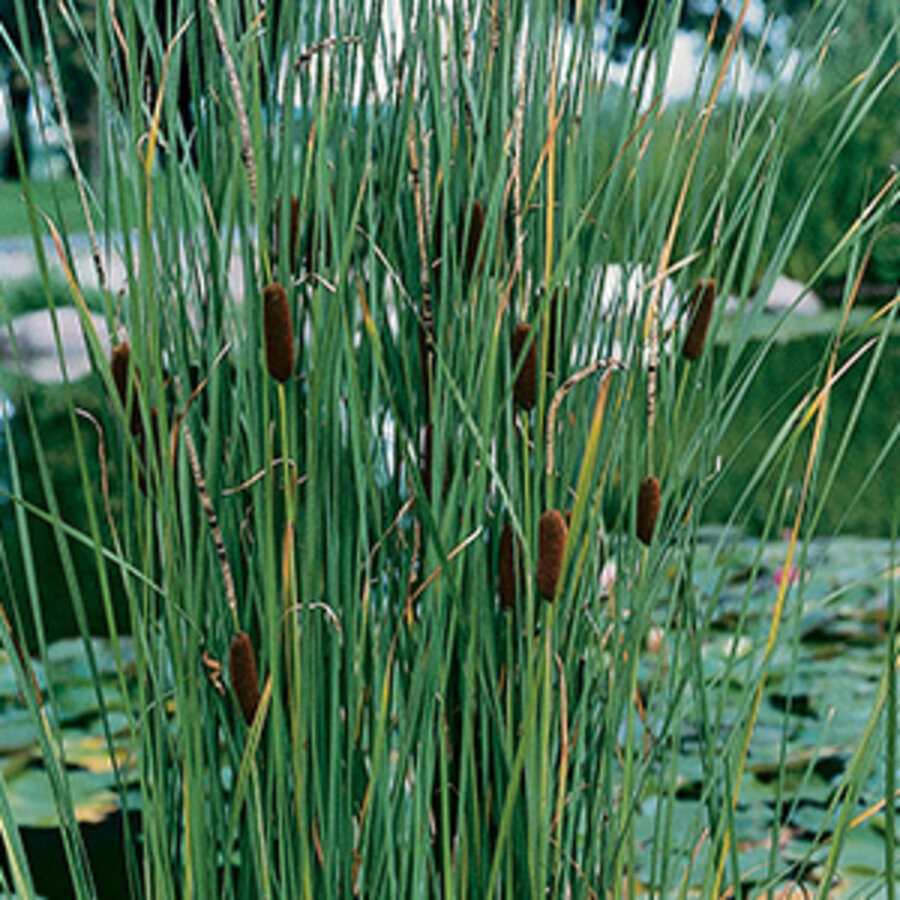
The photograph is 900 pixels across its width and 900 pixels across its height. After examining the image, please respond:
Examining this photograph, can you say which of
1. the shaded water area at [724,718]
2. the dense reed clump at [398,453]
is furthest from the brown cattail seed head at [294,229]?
the shaded water area at [724,718]

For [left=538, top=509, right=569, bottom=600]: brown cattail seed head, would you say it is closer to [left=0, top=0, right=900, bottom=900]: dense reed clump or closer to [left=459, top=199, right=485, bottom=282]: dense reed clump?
[left=0, top=0, right=900, bottom=900]: dense reed clump

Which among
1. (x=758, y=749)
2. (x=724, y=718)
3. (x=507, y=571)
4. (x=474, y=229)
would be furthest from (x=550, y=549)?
(x=724, y=718)

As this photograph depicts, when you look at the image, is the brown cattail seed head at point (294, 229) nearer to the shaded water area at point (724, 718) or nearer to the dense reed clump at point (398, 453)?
the dense reed clump at point (398, 453)

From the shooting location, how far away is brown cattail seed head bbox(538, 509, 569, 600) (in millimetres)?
472

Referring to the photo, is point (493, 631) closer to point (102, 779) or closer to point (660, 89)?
point (660, 89)

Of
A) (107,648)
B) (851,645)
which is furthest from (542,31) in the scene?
(107,648)

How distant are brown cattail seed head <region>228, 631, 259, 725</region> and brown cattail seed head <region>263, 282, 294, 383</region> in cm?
11

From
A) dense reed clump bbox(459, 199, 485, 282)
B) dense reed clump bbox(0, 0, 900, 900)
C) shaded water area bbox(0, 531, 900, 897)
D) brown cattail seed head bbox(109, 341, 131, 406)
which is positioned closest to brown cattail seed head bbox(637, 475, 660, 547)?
dense reed clump bbox(0, 0, 900, 900)

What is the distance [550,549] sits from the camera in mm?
475

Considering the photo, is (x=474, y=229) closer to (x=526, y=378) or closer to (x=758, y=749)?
(x=526, y=378)

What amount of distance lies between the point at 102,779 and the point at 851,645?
1291mm

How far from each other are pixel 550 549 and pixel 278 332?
13 centimetres

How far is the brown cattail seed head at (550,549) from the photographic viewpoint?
1.55 ft

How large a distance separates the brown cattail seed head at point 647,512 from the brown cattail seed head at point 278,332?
0.57 feet
